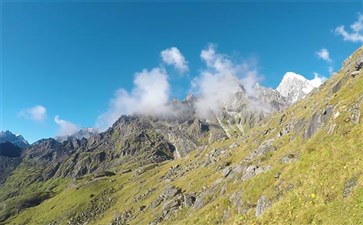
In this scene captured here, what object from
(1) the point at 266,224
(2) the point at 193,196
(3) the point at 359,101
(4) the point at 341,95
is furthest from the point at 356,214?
(2) the point at 193,196

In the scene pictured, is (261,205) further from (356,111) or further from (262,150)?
(262,150)

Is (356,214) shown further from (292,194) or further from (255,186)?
(255,186)

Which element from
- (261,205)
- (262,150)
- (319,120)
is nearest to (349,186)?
(261,205)

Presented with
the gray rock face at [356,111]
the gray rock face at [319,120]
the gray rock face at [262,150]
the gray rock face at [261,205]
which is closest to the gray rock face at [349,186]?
the gray rock face at [261,205]

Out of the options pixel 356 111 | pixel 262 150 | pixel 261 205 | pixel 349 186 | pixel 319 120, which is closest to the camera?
pixel 349 186

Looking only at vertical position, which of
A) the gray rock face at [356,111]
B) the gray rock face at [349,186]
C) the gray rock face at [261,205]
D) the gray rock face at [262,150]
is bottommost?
the gray rock face at [349,186]

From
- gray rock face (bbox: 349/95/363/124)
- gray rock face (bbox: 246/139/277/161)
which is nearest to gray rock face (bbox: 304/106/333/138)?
gray rock face (bbox: 349/95/363/124)

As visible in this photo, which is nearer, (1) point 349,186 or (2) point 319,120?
(1) point 349,186

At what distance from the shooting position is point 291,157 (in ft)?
182

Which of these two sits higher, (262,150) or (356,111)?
(262,150)

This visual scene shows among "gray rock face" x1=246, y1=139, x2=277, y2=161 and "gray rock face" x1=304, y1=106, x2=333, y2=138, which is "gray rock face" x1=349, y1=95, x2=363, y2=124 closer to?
"gray rock face" x1=304, y1=106, x2=333, y2=138

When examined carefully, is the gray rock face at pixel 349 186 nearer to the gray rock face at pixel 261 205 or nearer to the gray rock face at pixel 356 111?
the gray rock face at pixel 261 205

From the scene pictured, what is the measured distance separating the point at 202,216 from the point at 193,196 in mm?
45727

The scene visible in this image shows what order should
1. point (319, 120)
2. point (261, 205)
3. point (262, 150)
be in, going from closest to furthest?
point (261, 205), point (319, 120), point (262, 150)
